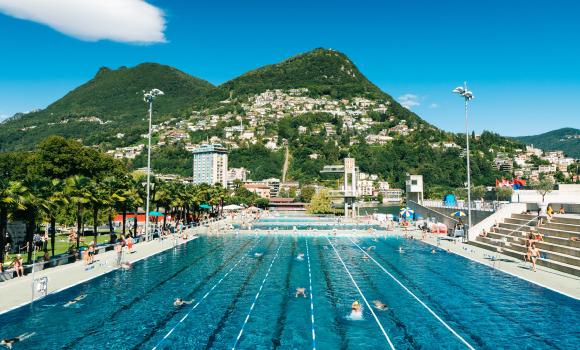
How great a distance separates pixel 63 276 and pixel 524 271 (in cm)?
2783

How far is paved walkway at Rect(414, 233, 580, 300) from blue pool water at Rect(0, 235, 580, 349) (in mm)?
921

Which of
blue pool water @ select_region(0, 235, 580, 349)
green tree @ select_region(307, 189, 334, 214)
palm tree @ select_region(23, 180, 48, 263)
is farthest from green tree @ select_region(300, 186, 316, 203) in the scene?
palm tree @ select_region(23, 180, 48, 263)

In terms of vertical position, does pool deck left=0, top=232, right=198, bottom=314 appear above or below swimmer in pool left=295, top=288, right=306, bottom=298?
above

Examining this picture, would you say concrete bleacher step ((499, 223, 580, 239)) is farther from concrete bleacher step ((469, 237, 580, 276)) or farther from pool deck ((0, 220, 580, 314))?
pool deck ((0, 220, 580, 314))

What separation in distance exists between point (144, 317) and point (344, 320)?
844 centimetres

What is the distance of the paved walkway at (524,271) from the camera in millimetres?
21484

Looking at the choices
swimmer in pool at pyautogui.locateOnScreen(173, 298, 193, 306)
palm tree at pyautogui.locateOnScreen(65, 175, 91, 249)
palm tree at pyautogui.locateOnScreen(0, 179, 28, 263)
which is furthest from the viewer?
palm tree at pyautogui.locateOnScreen(65, 175, 91, 249)

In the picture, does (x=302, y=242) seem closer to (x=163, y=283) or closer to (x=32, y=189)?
(x=163, y=283)

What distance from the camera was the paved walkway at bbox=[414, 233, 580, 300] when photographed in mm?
21484

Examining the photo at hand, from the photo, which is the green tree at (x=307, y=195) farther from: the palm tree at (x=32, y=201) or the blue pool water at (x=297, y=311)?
the palm tree at (x=32, y=201)

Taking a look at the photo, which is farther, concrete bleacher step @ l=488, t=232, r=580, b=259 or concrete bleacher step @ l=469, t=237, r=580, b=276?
concrete bleacher step @ l=488, t=232, r=580, b=259

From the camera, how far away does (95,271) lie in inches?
1054

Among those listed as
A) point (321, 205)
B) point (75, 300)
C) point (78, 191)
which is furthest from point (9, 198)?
point (321, 205)

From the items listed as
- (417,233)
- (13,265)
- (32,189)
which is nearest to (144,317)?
(13,265)
